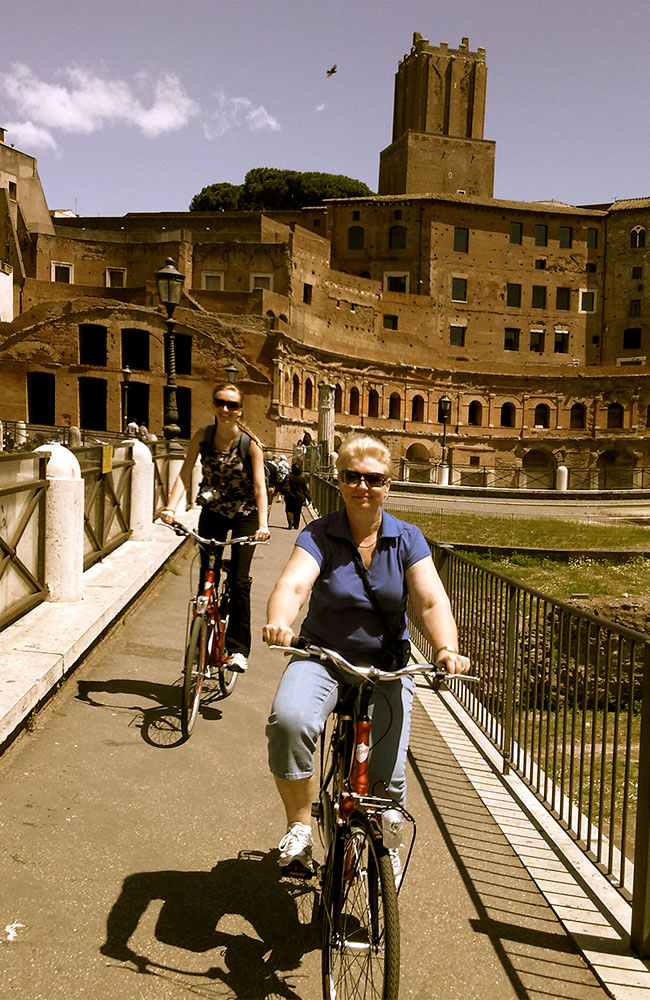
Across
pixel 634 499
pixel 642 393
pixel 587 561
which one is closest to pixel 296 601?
pixel 587 561

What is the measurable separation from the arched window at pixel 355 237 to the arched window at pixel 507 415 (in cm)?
1521

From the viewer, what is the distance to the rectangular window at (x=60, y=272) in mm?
46219

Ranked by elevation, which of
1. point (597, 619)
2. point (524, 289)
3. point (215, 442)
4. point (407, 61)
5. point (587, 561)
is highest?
point (407, 61)

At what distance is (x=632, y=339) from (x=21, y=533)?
60.6m

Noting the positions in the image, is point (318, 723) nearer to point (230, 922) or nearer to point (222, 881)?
point (230, 922)

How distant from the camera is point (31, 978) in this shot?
2.58m

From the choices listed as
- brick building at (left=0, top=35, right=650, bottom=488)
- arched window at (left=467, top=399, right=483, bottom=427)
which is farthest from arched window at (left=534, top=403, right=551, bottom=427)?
arched window at (left=467, top=399, right=483, bottom=427)

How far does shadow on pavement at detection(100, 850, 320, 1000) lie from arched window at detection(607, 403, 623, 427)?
56.4 metres

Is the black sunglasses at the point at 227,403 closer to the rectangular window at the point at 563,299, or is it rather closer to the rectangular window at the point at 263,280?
the rectangular window at the point at 263,280

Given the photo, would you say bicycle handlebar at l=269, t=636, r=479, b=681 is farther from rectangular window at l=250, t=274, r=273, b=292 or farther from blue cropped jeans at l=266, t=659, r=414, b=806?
rectangular window at l=250, t=274, r=273, b=292

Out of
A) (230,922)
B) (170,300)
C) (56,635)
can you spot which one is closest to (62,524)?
(56,635)

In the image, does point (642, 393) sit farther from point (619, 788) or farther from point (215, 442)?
point (215, 442)

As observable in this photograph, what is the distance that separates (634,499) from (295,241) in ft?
81.7

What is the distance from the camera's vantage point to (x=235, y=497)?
17.7 feet
